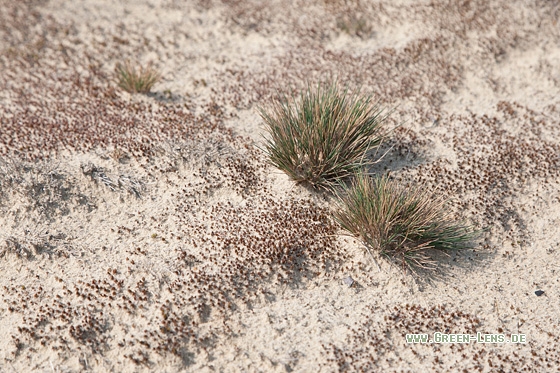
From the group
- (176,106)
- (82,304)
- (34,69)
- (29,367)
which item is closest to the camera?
(29,367)

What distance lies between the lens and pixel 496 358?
5.43 m

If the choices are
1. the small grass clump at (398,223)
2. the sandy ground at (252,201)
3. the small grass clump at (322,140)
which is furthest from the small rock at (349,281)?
the small grass clump at (322,140)

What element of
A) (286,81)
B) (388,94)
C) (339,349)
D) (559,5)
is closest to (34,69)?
(286,81)

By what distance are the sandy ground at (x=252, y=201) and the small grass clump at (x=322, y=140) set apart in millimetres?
286

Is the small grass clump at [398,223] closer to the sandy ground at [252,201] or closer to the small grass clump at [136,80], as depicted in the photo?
the sandy ground at [252,201]

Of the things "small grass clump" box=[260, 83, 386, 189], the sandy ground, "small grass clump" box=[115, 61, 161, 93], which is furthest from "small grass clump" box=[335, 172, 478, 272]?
"small grass clump" box=[115, 61, 161, 93]

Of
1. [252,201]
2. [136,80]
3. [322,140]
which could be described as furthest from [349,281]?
[136,80]

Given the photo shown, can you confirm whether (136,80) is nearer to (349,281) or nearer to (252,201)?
(252,201)

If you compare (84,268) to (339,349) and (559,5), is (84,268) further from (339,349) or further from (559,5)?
(559,5)

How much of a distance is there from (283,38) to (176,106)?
2.68 m

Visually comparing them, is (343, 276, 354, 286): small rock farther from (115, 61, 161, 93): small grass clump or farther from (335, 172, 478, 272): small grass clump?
(115, 61, 161, 93): small grass clump

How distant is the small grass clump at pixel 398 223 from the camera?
19.2 feet

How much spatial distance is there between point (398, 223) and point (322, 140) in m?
1.39

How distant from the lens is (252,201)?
21.4 ft
